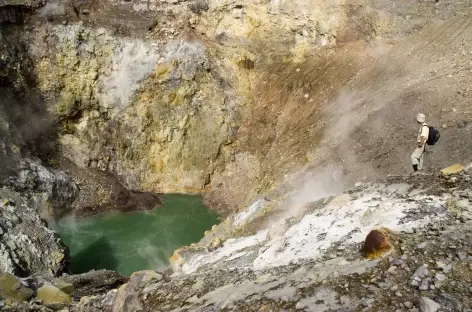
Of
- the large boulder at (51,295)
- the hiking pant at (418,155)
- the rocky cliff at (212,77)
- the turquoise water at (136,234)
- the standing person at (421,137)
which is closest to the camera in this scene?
the large boulder at (51,295)

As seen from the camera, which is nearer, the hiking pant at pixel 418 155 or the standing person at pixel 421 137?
the standing person at pixel 421 137

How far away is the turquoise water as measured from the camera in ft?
55.7

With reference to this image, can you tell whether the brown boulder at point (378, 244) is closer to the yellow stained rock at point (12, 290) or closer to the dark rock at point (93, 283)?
the dark rock at point (93, 283)

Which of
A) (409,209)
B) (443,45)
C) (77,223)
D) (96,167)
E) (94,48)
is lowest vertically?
(77,223)

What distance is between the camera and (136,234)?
61.1 ft

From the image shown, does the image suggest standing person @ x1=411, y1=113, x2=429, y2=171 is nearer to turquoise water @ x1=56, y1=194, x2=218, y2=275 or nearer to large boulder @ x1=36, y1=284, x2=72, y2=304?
large boulder @ x1=36, y1=284, x2=72, y2=304

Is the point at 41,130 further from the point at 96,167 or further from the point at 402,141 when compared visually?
the point at 402,141

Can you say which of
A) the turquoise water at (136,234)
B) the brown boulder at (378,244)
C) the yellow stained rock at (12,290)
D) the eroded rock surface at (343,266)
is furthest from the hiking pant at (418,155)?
the turquoise water at (136,234)

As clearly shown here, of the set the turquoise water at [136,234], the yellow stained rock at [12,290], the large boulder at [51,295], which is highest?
the yellow stained rock at [12,290]

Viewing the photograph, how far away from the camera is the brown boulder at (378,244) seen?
6.05 meters

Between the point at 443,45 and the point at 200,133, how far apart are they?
11.1m

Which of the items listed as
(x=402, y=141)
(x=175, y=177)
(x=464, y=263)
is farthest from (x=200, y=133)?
(x=464, y=263)

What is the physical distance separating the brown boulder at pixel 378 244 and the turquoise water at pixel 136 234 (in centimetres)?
1134

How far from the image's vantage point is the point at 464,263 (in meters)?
5.41
